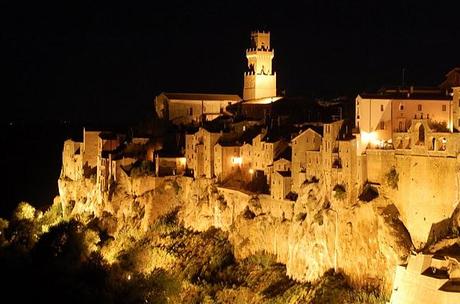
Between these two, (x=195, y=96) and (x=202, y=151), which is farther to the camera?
(x=195, y=96)

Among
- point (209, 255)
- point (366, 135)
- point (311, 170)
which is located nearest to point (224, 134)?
point (209, 255)

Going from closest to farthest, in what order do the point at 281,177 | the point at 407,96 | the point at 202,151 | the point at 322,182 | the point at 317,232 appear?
the point at 407,96 → the point at 317,232 → the point at 322,182 → the point at 281,177 → the point at 202,151

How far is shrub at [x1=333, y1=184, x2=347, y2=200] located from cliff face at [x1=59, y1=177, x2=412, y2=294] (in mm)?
374

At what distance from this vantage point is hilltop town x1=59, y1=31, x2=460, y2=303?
42.5 meters

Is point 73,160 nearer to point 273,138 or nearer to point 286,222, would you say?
point 273,138

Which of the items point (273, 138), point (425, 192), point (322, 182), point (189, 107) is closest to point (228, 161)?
point (273, 138)

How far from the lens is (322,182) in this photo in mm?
49469

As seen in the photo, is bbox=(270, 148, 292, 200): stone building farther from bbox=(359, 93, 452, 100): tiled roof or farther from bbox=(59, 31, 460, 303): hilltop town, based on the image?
bbox=(359, 93, 452, 100): tiled roof

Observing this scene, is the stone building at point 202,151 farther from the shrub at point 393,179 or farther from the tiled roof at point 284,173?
the shrub at point 393,179

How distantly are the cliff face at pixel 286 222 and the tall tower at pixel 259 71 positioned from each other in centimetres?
1880

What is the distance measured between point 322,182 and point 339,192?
2.14 m

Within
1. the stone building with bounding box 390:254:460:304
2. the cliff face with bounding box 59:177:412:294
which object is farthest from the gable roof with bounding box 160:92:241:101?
the stone building with bounding box 390:254:460:304

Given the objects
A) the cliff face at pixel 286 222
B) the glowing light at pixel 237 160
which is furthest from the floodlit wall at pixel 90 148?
the glowing light at pixel 237 160

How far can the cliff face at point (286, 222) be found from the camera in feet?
148
